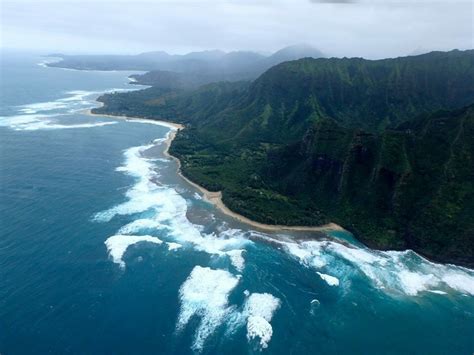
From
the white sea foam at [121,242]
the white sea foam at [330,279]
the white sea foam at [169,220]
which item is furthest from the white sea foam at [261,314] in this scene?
the white sea foam at [121,242]

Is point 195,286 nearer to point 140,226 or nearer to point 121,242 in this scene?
point 121,242

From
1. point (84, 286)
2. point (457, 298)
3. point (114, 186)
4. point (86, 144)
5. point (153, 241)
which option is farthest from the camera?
point (86, 144)

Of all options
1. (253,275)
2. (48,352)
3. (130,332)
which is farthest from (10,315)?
(253,275)

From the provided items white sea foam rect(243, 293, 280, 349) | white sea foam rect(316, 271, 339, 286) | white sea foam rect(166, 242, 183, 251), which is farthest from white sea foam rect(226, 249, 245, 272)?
white sea foam rect(316, 271, 339, 286)

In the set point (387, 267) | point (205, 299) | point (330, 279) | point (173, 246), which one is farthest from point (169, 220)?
point (387, 267)

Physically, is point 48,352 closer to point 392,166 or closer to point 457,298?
point 457,298

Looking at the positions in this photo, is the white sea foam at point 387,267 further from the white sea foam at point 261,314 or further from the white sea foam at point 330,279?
the white sea foam at point 261,314

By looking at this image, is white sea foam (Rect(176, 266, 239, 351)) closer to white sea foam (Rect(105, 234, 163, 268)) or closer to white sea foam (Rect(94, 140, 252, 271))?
white sea foam (Rect(94, 140, 252, 271))
